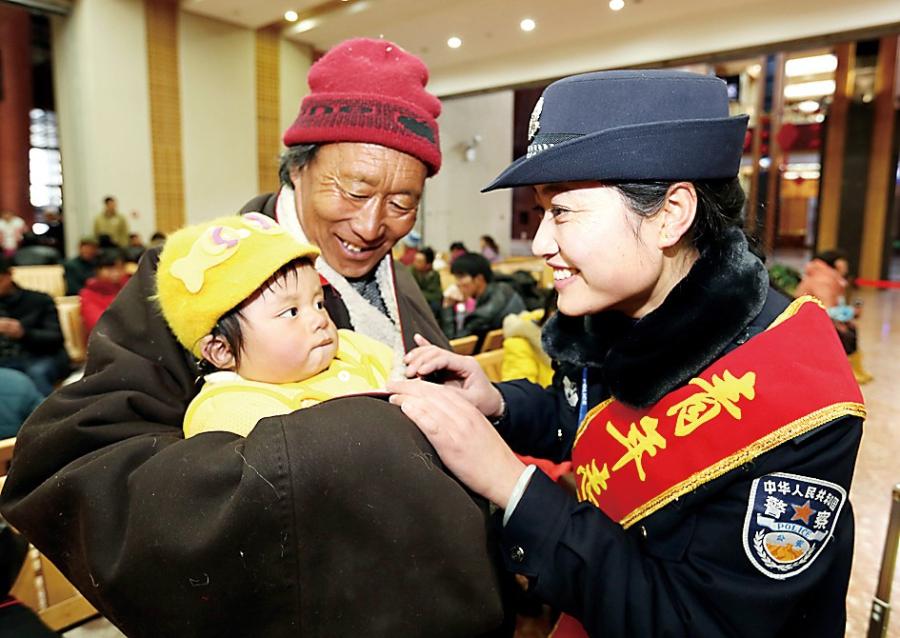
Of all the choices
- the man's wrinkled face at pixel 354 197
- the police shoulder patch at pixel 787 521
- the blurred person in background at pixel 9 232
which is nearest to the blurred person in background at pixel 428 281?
the man's wrinkled face at pixel 354 197

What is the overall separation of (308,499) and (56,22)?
40.7ft

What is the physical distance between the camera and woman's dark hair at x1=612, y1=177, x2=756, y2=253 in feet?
2.97

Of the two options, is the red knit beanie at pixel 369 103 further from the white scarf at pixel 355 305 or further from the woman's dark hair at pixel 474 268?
the woman's dark hair at pixel 474 268

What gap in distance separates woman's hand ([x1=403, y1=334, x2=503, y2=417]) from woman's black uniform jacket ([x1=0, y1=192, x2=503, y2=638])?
465 mm

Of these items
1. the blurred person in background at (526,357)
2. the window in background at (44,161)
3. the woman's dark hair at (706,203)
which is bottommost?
the blurred person in background at (526,357)

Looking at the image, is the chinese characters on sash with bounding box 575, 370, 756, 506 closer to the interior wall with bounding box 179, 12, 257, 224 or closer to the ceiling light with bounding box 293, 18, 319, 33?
the interior wall with bounding box 179, 12, 257, 224

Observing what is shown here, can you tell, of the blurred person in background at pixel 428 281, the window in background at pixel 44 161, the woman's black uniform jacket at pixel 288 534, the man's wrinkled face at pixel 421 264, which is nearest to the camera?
the woman's black uniform jacket at pixel 288 534

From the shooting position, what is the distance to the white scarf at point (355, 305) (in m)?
1.34

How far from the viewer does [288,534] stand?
63 cm

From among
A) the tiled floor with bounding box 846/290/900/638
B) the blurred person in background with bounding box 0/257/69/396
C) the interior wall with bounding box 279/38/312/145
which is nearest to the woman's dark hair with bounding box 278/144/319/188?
the tiled floor with bounding box 846/290/900/638

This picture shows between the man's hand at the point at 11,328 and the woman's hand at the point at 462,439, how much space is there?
13.3ft

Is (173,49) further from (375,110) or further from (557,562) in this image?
(557,562)

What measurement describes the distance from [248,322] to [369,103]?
0.56m

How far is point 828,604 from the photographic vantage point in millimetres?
961
